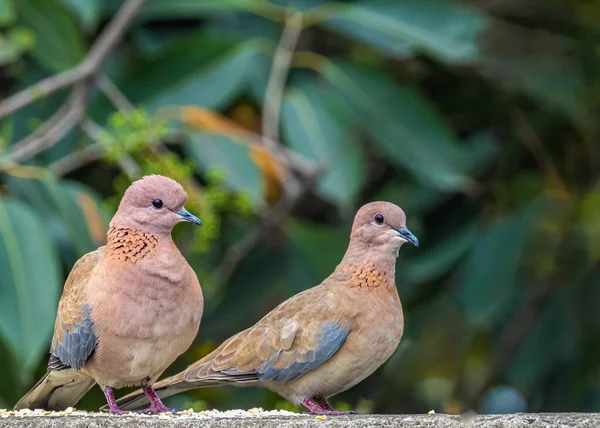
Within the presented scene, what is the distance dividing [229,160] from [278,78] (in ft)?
2.71

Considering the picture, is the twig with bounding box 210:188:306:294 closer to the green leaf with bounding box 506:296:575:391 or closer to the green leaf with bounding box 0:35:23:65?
the green leaf with bounding box 0:35:23:65

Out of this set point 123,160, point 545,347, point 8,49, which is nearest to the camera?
point 123,160

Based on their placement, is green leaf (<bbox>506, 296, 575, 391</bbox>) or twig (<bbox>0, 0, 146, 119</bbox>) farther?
green leaf (<bbox>506, 296, 575, 391</bbox>)

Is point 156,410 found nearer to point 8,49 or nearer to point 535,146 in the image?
point 8,49

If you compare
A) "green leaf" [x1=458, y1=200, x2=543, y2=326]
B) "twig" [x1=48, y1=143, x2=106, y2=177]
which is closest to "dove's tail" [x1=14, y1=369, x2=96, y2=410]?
"twig" [x1=48, y1=143, x2=106, y2=177]

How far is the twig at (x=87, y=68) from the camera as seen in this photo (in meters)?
5.62

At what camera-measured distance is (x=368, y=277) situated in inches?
152

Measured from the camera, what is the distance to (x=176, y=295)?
3.43 metres

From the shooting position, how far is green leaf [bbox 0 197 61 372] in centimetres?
495

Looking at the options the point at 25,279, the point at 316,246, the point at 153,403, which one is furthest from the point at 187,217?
the point at 316,246

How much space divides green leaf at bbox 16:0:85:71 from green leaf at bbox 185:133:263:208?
2.62ft

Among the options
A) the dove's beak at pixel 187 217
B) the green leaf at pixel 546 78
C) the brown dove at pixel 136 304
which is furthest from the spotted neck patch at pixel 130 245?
the green leaf at pixel 546 78

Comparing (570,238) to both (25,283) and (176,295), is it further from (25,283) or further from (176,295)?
(176,295)

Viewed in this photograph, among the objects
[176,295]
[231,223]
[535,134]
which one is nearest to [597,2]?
[535,134]
